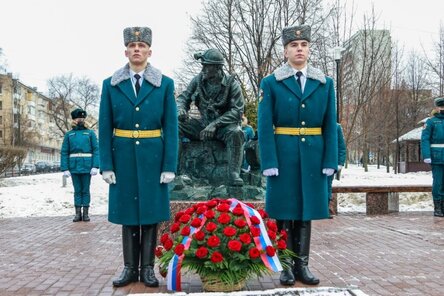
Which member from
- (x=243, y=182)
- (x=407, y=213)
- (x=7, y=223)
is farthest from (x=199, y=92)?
(x=407, y=213)

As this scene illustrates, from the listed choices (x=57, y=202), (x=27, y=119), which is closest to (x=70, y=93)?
(x=27, y=119)

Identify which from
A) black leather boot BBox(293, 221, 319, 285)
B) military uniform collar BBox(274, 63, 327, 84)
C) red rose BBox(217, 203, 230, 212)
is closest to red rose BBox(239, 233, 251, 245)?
red rose BBox(217, 203, 230, 212)

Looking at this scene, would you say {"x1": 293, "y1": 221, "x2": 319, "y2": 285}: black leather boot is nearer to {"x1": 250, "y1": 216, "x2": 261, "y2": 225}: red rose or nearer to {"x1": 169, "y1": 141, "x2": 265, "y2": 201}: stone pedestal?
{"x1": 250, "y1": 216, "x2": 261, "y2": 225}: red rose

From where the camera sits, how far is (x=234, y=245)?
12.9 feet

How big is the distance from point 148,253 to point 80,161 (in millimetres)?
6263

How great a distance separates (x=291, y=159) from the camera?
14.6 ft

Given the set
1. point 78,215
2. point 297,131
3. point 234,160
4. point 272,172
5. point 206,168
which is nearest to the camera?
point 272,172

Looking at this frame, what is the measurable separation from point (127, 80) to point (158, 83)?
0.91ft

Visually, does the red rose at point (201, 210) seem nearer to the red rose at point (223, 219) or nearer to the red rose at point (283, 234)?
the red rose at point (223, 219)

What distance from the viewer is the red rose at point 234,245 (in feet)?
12.9

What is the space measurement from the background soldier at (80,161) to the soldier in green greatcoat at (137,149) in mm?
5925

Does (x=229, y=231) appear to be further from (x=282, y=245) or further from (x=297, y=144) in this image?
(x=297, y=144)

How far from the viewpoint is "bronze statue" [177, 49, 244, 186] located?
697cm

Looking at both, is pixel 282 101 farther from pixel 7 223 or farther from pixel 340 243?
pixel 7 223
